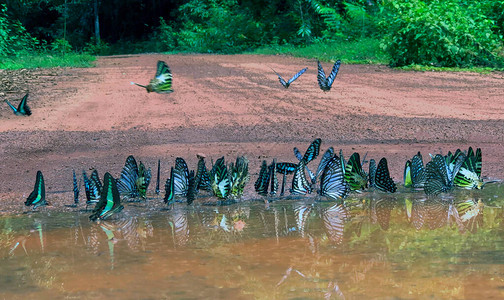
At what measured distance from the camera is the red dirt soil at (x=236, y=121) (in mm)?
6449

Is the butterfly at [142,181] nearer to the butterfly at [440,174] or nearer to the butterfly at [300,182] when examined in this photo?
the butterfly at [300,182]

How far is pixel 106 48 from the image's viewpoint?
33812mm

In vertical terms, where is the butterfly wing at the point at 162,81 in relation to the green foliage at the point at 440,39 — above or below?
below

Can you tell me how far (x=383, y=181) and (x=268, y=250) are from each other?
169cm

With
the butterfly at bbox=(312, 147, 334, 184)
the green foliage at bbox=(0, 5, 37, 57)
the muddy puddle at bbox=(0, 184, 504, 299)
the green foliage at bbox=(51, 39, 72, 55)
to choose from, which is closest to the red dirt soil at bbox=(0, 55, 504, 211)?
the butterfly at bbox=(312, 147, 334, 184)

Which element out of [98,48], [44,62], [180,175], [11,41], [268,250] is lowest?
[268,250]

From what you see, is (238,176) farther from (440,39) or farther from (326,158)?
(440,39)

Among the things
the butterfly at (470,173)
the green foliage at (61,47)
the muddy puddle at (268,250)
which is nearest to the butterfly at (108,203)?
the muddy puddle at (268,250)

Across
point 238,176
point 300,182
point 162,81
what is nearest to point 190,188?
point 238,176

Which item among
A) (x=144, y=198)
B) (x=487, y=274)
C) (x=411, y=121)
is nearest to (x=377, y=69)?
(x=411, y=121)

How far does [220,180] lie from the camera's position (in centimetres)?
475

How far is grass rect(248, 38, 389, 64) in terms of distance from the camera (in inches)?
640

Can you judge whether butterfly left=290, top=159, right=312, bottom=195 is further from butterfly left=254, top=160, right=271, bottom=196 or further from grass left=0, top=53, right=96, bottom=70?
grass left=0, top=53, right=96, bottom=70

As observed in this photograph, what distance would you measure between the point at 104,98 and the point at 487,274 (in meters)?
8.40
